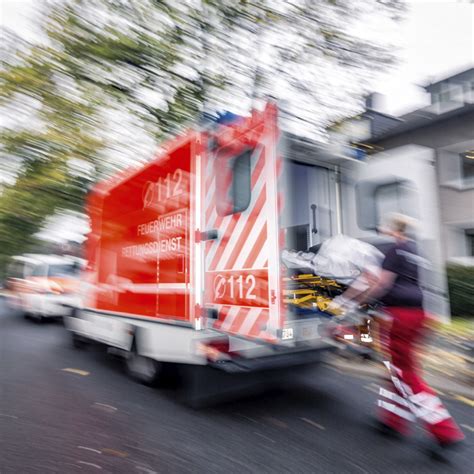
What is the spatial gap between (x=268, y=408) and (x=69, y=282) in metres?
7.50

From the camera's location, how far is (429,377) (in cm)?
479

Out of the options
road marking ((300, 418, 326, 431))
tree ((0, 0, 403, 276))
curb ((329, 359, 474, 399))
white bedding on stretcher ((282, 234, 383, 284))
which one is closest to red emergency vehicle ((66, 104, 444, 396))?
white bedding on stretcher ((282, 234, 383, 284))

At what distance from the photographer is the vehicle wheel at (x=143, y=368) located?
440cm

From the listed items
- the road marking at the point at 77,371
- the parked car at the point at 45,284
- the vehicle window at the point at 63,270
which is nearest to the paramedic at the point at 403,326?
the road marking at the point at 77,371

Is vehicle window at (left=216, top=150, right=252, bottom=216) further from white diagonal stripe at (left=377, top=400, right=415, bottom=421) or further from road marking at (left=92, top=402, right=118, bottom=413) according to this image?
road marking at (left=92, top=402, right=118, bottom=413)

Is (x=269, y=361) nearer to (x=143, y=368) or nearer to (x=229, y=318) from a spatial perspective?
(x=229, y=318)

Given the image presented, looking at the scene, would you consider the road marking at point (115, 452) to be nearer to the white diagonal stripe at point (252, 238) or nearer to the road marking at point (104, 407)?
the road marking at point (104, 407)

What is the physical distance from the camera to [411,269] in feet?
10.3

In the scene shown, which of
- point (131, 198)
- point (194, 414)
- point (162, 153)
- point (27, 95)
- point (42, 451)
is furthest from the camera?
point (27, 95)

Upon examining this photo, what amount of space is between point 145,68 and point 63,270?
5.07 metres

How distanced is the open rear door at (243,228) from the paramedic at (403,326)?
82cm

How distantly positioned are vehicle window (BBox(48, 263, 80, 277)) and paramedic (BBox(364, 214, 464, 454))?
856 centimetres

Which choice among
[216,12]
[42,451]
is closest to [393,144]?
[216,12]

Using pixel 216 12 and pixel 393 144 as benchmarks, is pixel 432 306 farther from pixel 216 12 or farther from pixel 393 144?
pixel 393 144
